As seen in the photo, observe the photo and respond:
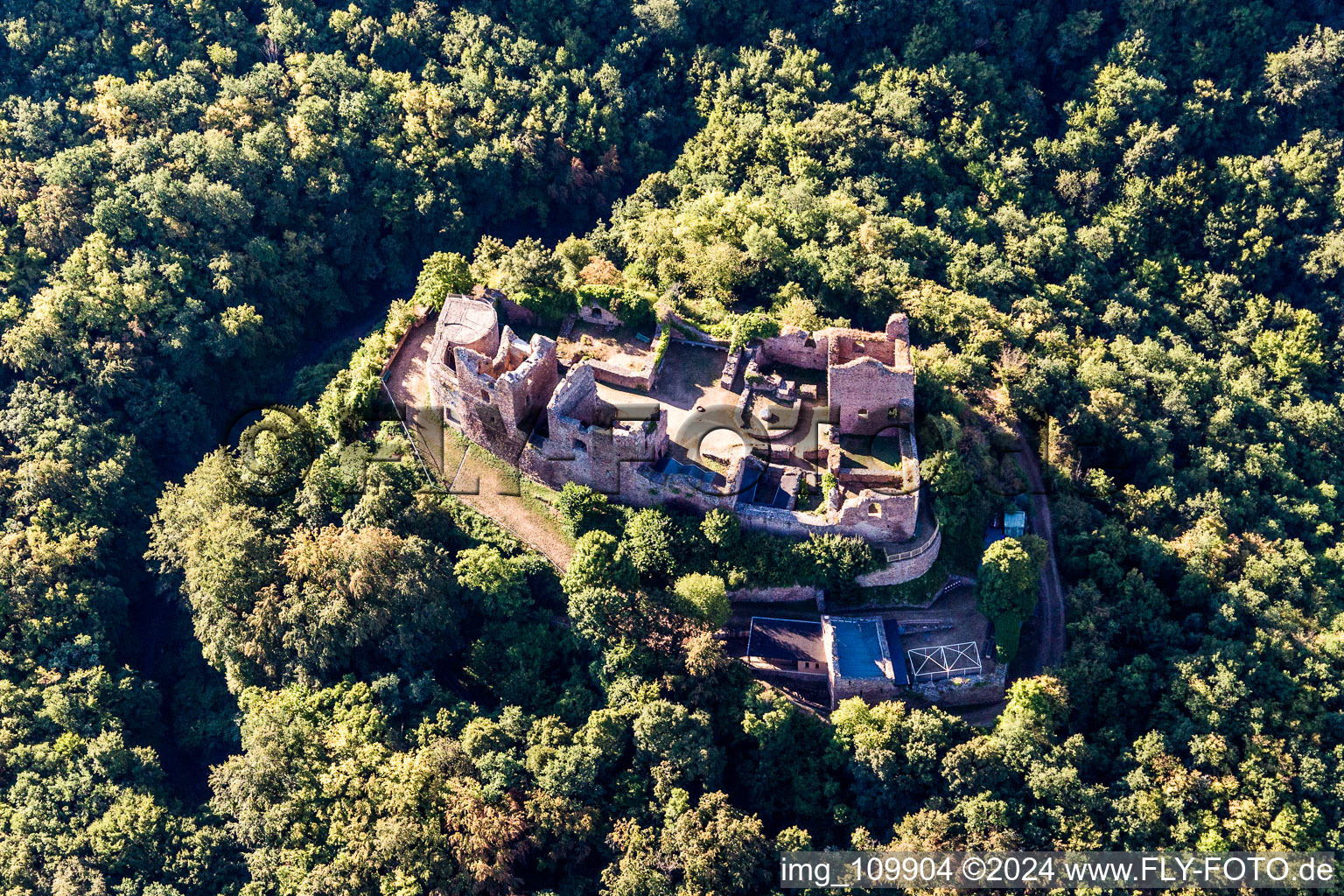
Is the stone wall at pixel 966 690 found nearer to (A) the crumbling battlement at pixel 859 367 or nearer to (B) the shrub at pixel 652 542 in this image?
(A) the crumbling battlement at pixel 859 367

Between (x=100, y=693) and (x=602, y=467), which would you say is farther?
(x=100, y=693)

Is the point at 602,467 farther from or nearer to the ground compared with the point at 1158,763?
farther from the ground

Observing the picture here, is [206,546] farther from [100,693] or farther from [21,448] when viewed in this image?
[21,448]

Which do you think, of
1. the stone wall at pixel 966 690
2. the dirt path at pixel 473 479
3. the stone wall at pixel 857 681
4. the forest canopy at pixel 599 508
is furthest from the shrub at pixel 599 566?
the stone wall at pixel 966 690

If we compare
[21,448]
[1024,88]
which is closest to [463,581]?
[21,448]

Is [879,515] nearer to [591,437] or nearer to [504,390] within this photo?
[591,437]

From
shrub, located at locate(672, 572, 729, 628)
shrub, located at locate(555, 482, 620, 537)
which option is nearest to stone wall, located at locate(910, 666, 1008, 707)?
shrub, located at locate(672, 572, 729, 628)

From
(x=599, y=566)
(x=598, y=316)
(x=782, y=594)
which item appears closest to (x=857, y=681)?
(x=782, y=594)
